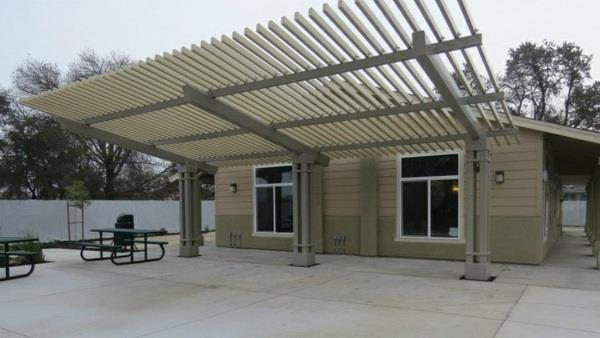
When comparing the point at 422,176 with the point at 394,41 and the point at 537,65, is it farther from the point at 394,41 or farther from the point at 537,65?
the point at 537,65

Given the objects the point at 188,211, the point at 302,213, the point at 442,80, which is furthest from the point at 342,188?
the point at 442,80

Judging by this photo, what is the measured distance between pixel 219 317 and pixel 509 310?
11.0 ft

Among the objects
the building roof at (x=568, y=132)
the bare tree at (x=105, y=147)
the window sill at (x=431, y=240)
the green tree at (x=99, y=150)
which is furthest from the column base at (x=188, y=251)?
the bare tree at (x=105, y=147)

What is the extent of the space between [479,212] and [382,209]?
324 centimetres

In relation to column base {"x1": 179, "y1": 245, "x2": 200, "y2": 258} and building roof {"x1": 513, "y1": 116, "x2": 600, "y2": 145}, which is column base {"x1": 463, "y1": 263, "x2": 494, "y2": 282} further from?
column base {"x1": 179, "y1": 245, "x2": 200, "y2": 258}

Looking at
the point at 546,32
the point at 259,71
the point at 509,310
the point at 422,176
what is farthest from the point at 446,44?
the point at 546,32

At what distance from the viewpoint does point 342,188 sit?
11.0 meters

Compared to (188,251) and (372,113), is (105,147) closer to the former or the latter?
(188,251)

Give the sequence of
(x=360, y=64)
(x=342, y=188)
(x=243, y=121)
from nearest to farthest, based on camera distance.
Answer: (x=360, y=64) → (x=243, y=121) → (x=342, y=188)

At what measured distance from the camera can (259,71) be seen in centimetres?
597

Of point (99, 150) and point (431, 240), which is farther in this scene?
point (99, 150)

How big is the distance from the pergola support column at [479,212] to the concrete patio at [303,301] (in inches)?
13.1

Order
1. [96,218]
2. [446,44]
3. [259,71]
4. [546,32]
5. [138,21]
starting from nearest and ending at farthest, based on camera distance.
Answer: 1. [446,44]
2. [259,71]
3. [138,21]
4. [96,218]
5. [546,32]

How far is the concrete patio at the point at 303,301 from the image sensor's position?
4809mm
